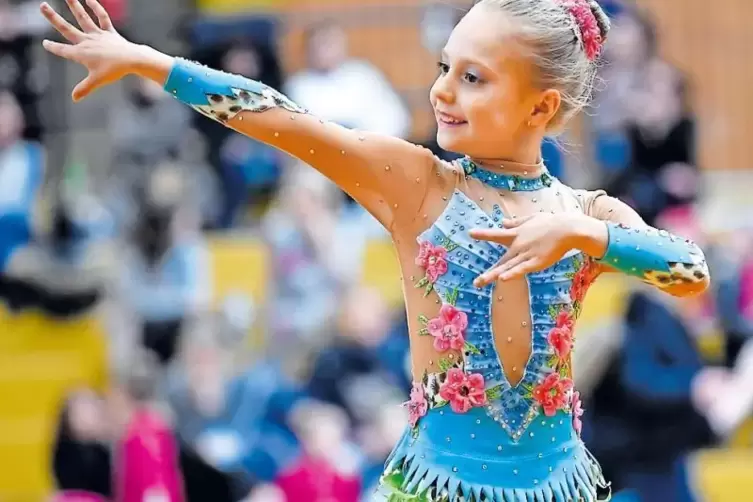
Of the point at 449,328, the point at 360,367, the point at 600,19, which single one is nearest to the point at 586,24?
the point at 600,19

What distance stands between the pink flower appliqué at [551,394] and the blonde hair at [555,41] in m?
0.54

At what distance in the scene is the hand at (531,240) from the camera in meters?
2.41

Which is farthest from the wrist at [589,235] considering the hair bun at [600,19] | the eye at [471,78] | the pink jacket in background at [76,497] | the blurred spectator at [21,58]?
the blurred spectator at [21,58]

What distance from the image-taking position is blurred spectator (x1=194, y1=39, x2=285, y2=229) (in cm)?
762

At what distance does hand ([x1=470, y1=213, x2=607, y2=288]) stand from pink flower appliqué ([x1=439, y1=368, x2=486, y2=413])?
28cm

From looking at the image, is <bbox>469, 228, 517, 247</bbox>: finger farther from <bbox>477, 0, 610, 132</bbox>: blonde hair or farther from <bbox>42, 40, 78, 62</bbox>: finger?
<bbox>42, 40, 78, 62</bbox>: finger

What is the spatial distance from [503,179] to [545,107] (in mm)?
163

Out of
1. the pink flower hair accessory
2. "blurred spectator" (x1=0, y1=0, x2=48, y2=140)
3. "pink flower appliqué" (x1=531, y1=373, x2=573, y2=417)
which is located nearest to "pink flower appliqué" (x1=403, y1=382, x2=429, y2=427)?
"pink flower appliqué" (x1=531, y1=373, x2=573, y2=417)

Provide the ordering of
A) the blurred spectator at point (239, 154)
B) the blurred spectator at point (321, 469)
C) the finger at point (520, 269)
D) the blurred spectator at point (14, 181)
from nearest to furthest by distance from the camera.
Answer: the finger at point (520, 269), the blurred spectator at point (321, 469), the blurred spectator at point (14, 181), the blurred spectator at point (239, 154)

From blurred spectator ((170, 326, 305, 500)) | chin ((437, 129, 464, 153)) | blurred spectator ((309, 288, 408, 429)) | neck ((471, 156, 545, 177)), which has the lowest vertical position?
blurred spectator ((170, 326, 305, 500))

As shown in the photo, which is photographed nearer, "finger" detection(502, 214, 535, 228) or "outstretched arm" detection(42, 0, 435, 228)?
"finger" detection(502, 214, 535, 228)

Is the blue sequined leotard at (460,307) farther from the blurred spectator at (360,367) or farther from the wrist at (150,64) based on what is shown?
the blurred spectator at (360,367)

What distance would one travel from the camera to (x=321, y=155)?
266 centimetres

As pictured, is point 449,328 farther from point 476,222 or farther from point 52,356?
point 52,356
